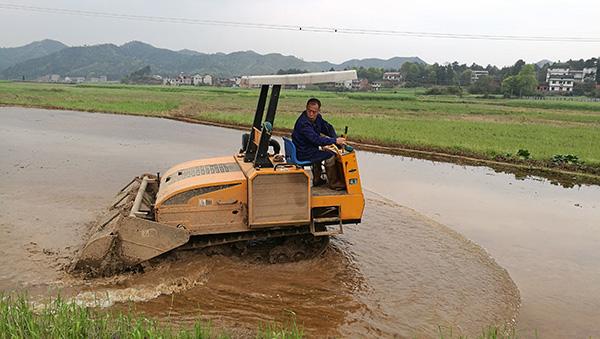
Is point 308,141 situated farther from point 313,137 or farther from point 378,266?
point 378,266

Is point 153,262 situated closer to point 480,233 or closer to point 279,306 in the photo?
point 279,306

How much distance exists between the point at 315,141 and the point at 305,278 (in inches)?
73.4

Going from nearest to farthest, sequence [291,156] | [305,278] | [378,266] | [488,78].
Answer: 1. [305,278]
2. [291,156]
3. [378,266]
4. [488,78]

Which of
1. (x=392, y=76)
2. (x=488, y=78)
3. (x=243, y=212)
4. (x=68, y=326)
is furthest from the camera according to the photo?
(x=392, y=76)

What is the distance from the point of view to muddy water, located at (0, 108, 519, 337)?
540 cm

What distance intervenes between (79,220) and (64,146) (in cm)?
940

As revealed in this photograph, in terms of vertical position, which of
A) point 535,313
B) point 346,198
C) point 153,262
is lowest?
point 535,313

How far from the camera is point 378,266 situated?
696 cm

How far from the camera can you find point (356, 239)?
802 centimetres

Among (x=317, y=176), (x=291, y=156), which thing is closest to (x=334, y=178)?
(x=317, y=176)

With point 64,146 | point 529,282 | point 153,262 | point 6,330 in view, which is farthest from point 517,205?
point 64,146

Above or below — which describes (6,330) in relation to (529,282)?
above

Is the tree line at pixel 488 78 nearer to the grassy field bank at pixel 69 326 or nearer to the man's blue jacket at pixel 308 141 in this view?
the man's blue jacket at pixel 308 141

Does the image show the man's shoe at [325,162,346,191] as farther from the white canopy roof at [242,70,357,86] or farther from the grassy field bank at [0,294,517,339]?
the grassy field bank at [0,294,517,339]
